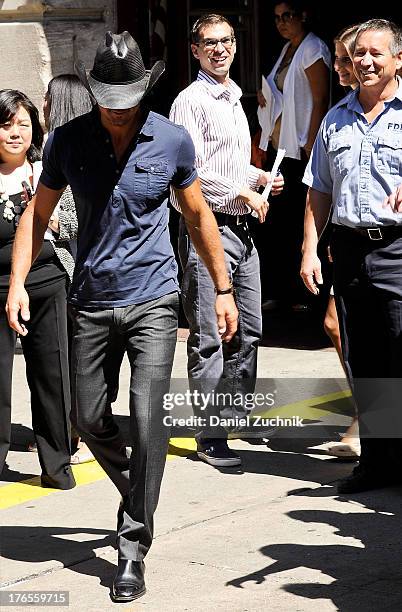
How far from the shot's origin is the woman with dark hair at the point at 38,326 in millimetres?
6520

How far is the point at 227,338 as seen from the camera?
17.6 ft

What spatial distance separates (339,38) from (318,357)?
296cm

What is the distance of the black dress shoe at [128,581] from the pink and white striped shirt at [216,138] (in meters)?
2.47

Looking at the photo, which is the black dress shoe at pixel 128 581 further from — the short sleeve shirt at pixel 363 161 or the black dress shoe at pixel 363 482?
the short sleeve shirt at pixel 363 161

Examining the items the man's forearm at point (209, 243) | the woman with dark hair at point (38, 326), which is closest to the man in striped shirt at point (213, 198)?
the woman with dark hair at point (38, 326)

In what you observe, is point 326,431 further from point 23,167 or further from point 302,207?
point 302,207

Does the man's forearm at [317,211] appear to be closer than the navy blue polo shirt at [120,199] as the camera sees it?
No

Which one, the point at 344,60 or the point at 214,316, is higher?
the point at 344,60

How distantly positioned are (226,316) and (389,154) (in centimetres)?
135

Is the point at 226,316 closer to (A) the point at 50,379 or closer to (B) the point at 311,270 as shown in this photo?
(B) the point at 311,270

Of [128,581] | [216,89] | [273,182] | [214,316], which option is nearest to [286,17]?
[273,182]

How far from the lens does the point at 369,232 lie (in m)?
6.20

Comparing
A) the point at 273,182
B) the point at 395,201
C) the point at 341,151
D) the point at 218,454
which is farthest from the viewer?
the point at 273,182

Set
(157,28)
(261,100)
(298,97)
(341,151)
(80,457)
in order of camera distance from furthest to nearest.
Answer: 1. (157,28)
2. (261,100)
3. (298,97)
4. (80,457)
5. (341,151)
